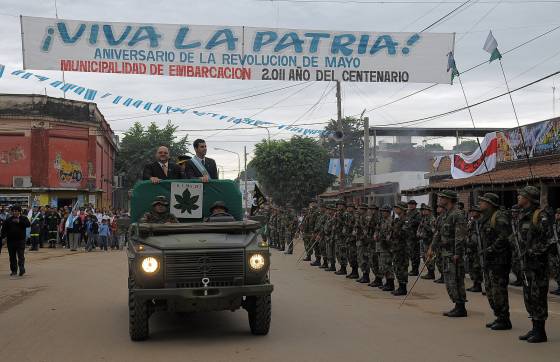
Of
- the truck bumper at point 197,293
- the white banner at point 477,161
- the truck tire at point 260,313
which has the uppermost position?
the white banner at point 477,161

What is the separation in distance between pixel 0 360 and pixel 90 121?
107ft

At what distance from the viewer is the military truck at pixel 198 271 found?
7.75 m

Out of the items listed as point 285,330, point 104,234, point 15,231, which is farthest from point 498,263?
point 104,234

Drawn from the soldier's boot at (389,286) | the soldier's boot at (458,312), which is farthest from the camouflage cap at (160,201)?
the soldier's boot at (389,286)

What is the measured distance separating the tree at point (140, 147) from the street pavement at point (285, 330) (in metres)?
36.8

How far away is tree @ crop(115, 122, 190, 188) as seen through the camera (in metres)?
50.7

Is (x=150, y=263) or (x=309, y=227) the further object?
(x=309, y=227)

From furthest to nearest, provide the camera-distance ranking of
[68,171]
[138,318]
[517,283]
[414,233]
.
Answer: [68,171] → [414,233] → [517,283] → [138,318]

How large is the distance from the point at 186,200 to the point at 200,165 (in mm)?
1119

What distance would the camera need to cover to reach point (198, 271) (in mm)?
7797

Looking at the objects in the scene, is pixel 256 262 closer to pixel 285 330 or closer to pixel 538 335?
pixel 285 330

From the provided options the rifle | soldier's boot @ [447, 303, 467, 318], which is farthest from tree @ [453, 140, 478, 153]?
the rifle

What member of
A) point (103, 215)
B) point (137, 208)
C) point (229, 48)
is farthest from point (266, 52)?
point (103, 215)

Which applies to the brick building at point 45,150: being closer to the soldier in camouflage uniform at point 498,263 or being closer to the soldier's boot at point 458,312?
the soldier's boot at point 458,312
